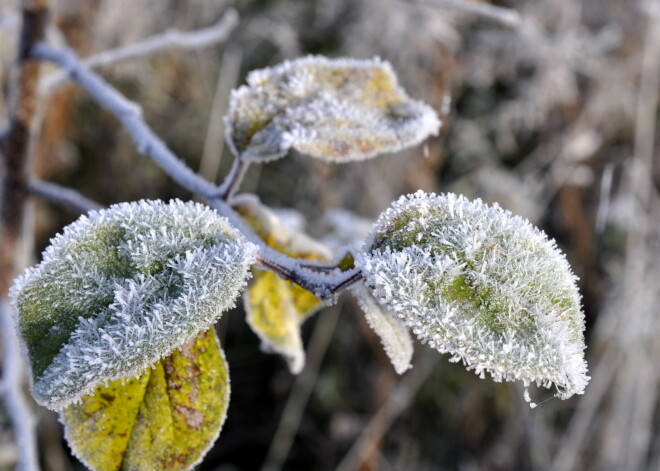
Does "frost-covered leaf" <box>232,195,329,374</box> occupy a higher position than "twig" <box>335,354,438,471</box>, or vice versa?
"frost-covered leaf" <box>232,195,329,374</box>

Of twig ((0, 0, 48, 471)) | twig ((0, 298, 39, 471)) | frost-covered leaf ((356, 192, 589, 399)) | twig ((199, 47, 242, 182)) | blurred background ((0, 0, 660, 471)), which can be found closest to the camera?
frost-covered leaf ((356, 192, 589, 399))

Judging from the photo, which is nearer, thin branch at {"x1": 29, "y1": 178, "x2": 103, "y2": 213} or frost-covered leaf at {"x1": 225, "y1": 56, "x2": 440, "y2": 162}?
frost-covered leaf at {"x1": 225, "y1": 56, "x2": 440, "y2": 162}

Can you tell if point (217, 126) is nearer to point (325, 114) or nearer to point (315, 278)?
point (325, 114)

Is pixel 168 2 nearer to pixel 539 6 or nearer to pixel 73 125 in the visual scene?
pixel 73 125

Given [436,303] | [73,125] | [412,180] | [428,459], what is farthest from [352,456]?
[73,125]

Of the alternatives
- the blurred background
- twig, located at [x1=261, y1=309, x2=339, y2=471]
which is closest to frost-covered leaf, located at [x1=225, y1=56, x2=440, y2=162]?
the blurred background

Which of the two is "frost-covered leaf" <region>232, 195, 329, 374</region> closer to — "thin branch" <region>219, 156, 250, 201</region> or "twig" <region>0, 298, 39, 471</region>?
"thin branch" <region>219, 156, 250, 201</region>

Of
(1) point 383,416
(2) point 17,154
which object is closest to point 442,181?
(1) point 383,416
